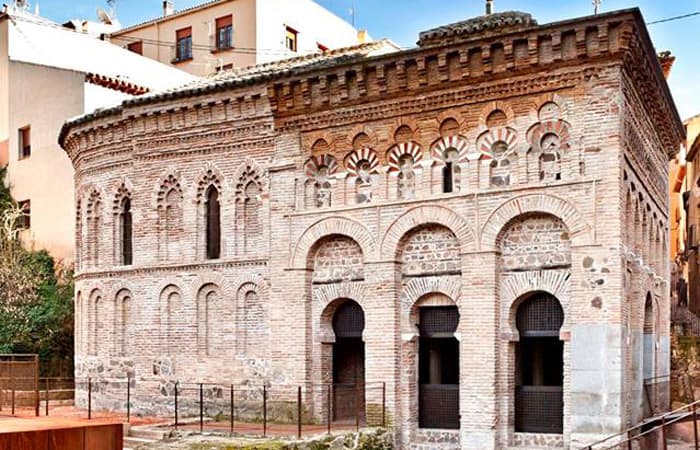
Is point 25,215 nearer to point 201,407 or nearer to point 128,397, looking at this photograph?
point 128,397

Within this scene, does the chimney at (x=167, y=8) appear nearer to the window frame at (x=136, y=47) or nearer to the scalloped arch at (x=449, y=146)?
the window frame at (x=136, y=47)

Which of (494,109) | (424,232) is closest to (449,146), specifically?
(494,109)

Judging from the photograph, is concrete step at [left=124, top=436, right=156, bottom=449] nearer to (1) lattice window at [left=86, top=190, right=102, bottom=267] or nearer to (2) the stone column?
(2) the stone column

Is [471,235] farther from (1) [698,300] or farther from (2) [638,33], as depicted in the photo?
(1) [698,300]

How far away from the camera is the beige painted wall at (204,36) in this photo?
35.1 meters

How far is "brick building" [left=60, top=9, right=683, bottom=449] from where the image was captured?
624 inches

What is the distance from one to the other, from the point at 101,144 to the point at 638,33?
42.1 ft

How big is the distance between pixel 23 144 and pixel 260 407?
1820cm

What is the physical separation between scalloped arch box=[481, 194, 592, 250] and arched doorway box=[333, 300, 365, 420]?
3.36m

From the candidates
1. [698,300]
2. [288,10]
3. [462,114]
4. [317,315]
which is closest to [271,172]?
[317,315]

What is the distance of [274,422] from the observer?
61.0 ft

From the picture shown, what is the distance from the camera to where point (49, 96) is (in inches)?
1224

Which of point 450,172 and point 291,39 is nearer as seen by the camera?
point 450,172

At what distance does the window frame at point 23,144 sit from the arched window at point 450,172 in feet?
65.1
